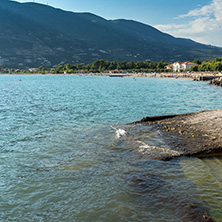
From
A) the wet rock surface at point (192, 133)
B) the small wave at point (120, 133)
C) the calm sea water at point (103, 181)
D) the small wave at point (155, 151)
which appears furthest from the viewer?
the small wave at point (120, 133)

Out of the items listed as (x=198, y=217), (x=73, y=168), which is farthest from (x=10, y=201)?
(x=198, y=217)

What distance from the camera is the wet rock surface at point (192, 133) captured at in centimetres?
1130

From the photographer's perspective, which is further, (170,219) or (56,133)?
(56,133)

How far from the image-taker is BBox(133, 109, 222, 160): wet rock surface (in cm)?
1130

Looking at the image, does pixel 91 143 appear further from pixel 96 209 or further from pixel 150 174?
pixel 96 209

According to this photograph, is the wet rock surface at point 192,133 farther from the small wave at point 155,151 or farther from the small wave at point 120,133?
the small wave at point 120,133

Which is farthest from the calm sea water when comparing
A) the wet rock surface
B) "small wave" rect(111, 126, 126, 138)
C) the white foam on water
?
the wet rock surface

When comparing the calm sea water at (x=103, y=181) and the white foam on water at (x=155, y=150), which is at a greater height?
the white foam on water at (x=155, y=150)

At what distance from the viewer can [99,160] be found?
418 inches

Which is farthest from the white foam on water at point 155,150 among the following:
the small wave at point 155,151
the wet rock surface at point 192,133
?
the wet rock surface at point 192,133

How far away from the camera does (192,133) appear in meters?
14.0

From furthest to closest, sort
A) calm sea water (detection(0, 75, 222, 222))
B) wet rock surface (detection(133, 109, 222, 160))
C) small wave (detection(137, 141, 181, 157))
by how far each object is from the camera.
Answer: wet rock surface (detection(133, 109, 222, 160))
small wave (detection(137, 141, 181, 157))
calm sea water (detection(0, 75, 222, 222))

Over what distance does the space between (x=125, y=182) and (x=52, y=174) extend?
3.05m

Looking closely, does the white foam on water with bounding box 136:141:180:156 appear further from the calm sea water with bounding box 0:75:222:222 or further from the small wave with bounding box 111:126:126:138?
the small wave with bounding box 111:126:126:138
